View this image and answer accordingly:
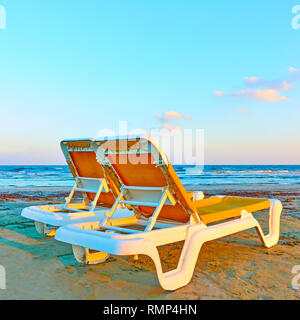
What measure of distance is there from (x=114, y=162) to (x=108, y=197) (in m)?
1.47

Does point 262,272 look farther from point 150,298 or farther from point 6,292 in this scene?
point 6,292

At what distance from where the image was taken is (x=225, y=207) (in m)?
5.05

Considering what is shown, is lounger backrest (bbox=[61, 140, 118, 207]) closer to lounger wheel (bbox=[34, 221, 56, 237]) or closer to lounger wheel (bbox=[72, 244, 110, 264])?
lounger wheel (bbox=[34, 221, 56, 237])

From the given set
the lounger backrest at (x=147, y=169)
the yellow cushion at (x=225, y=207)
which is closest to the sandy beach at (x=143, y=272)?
the yellow cushion at (x=225, y=207)

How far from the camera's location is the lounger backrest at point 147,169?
3.68 metres

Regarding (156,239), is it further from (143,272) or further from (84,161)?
(84,161)

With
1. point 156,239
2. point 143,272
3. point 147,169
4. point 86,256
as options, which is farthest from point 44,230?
point 156,239

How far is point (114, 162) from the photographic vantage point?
4402 millimetres

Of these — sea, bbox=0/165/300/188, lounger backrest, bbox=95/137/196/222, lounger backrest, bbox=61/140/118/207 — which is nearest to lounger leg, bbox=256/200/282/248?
lounger backrest, bbox=95/137/196/222

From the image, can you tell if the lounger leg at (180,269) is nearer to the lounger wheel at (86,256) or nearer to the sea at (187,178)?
the lounger wheel at (86,256)

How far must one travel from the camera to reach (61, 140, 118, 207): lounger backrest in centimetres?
518

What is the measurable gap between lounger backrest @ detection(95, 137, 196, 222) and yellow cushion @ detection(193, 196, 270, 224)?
1.28 feet

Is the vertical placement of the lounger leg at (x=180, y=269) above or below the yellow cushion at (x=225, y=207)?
below

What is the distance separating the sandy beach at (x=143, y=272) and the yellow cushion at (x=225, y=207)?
0.62 metres
